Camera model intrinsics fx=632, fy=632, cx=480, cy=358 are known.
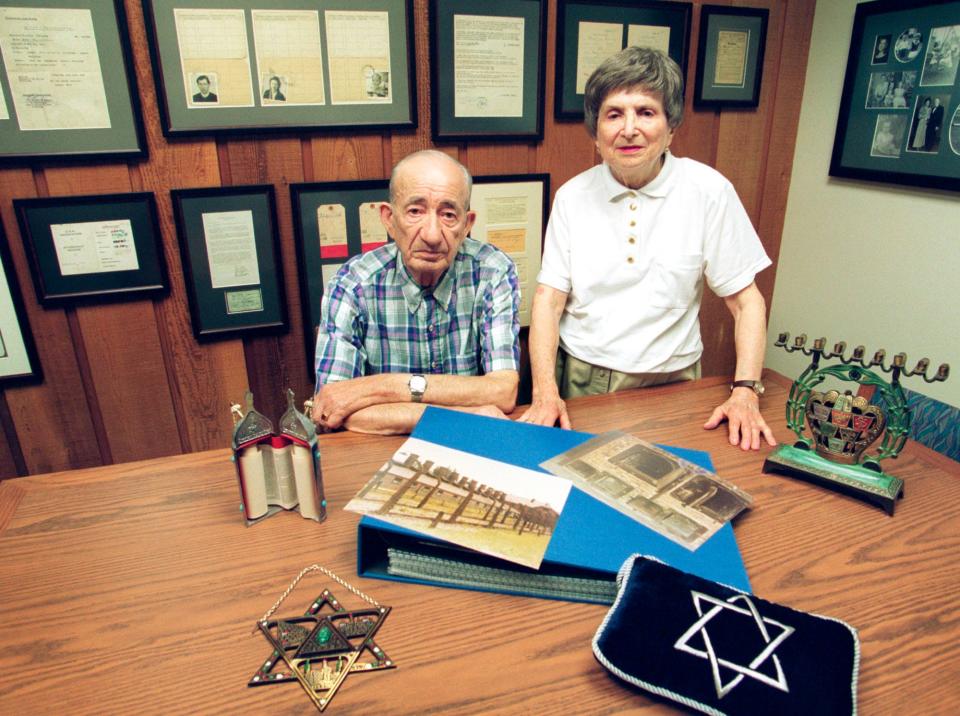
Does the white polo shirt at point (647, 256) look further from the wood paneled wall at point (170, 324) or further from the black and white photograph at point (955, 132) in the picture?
the black and white photograph at point (955, 132)

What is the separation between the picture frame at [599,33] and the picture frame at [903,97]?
26.7 inches

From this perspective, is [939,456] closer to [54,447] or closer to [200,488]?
[200,488]

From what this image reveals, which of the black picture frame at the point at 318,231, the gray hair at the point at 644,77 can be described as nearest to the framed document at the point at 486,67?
the black picture frame at the point at 318,231

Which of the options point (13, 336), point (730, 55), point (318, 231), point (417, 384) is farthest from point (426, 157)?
point (730, 55)

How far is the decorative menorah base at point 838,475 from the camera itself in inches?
46.1

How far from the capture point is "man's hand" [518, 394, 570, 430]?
149 cm

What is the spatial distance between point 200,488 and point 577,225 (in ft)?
4.14

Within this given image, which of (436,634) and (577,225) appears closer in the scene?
(436,634)

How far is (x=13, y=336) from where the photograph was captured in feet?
6.73

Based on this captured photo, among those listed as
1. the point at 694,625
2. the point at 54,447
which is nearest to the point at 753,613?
the point at 694,625

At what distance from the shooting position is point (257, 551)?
106cm

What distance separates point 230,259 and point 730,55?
2.13 m

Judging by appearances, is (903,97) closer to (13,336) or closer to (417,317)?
(417,317)

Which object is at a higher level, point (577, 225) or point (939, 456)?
point (577, 225)
